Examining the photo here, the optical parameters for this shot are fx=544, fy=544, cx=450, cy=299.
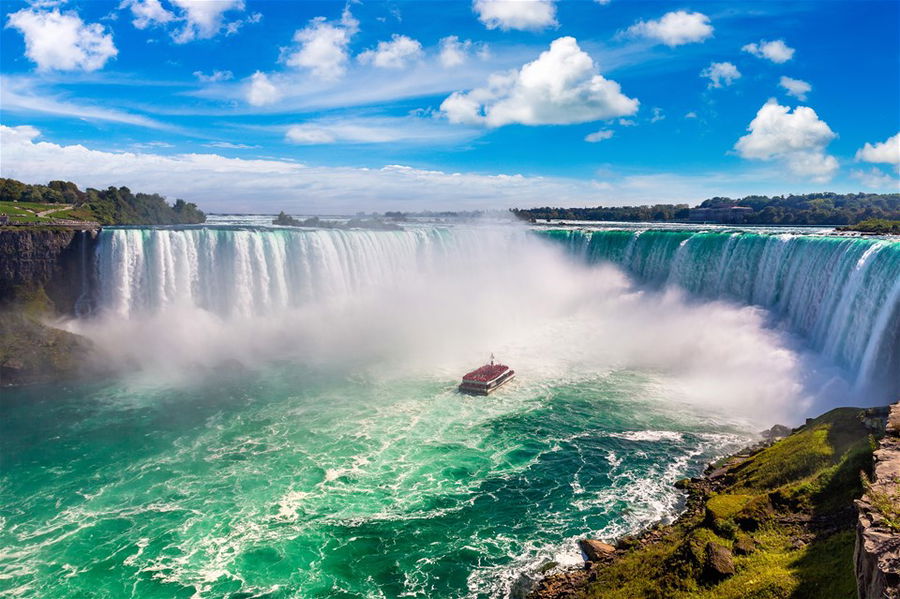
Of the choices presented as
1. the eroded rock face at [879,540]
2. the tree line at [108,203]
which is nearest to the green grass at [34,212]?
the tree line at [108,203]

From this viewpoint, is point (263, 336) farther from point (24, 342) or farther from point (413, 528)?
point (413, 528)

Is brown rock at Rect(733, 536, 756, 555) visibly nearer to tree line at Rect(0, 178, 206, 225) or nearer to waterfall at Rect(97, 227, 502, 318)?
waterfall at Rect(97, 227, 502, 318)

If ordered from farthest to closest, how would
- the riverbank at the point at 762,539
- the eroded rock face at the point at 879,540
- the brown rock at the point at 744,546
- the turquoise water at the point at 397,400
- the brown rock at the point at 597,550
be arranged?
the turquoise water at the point at 397,400
the brown rock at the point at 597,550
the brown rock at the point at 744,546
the riverbank at the point at 762,539
the eroded rock face at the point at 879,540

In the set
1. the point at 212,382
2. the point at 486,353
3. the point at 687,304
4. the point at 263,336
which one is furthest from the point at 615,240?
the point at 212,382

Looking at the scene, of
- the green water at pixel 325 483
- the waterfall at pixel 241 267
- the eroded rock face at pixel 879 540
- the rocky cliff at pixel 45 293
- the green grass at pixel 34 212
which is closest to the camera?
the eroded rock face at pixel 879 540

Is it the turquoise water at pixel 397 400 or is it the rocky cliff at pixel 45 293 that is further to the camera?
the rocky cliff at pixel 45 293

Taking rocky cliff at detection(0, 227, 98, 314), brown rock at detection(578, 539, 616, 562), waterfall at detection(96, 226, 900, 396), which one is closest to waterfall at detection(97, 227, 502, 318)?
waterfall at detection(96, 226, 900, 396)

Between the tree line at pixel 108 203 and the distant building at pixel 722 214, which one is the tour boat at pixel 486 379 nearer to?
the tree line at pixel 108 203
